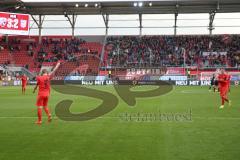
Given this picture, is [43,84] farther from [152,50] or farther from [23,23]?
[152,50]

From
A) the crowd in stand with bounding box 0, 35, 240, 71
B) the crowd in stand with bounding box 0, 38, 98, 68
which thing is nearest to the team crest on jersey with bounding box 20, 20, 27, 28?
the crowd in stand with bounding box 0, 35, 240, 71

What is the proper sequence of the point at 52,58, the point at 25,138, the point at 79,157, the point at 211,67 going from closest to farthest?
1. the point at 79,157
2. the point at 25,138
3. the point at 211,67
4. the point at 52,58

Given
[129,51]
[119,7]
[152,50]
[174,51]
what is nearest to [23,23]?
[119,7]

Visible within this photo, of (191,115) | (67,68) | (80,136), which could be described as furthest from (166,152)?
(67,68)

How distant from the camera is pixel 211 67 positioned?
2452 inches

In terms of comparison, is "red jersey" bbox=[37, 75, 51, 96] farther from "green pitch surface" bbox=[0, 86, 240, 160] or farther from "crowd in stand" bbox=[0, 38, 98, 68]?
"crowd in stand" bbox=[0, 38, 98, 68]

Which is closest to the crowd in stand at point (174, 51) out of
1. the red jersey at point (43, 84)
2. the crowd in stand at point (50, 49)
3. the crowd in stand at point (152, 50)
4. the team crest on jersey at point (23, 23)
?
the crowd in stand at point (152, 50)

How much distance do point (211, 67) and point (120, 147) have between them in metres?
53.0

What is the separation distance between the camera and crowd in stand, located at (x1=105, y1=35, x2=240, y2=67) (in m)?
64.1

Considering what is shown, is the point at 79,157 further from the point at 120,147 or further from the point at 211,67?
the point at 211,67

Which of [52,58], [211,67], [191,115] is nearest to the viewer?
[191,115]

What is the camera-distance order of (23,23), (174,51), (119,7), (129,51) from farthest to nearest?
1. (129,51)
2. (174,51)
3. (119,7)
4. (23,23)

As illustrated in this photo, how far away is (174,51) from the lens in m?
67.4

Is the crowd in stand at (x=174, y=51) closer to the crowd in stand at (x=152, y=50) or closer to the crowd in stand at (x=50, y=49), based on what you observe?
the crowd in stand at (x=152, y=50)
